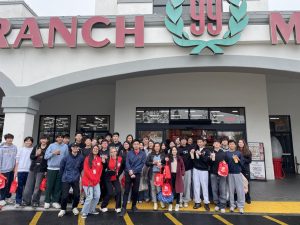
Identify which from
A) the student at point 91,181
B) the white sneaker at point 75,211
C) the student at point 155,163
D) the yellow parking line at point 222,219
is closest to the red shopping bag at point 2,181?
the white sneaker at point 75,211

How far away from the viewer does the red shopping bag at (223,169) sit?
20.8 feet

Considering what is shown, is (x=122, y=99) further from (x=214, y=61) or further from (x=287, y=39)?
(x=287, y=39)

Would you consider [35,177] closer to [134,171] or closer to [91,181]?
[91,181]

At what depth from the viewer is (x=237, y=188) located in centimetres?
630

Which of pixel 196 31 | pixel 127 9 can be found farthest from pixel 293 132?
pixel 127 9

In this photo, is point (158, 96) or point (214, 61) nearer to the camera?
point (214, 61)

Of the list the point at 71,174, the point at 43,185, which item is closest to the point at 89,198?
the point at 71,174

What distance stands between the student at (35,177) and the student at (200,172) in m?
4.14

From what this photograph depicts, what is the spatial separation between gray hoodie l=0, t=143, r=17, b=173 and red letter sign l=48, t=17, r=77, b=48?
378cm

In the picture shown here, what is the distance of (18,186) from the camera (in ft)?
22.1

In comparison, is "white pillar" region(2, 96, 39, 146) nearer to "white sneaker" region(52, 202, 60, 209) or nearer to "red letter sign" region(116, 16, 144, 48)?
"white sneaker" region(52, 202, 60, 209)

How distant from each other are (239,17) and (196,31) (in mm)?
1525

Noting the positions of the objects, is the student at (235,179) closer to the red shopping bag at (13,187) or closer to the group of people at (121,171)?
the group of people at (121,171)

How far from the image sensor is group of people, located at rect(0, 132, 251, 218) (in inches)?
243
